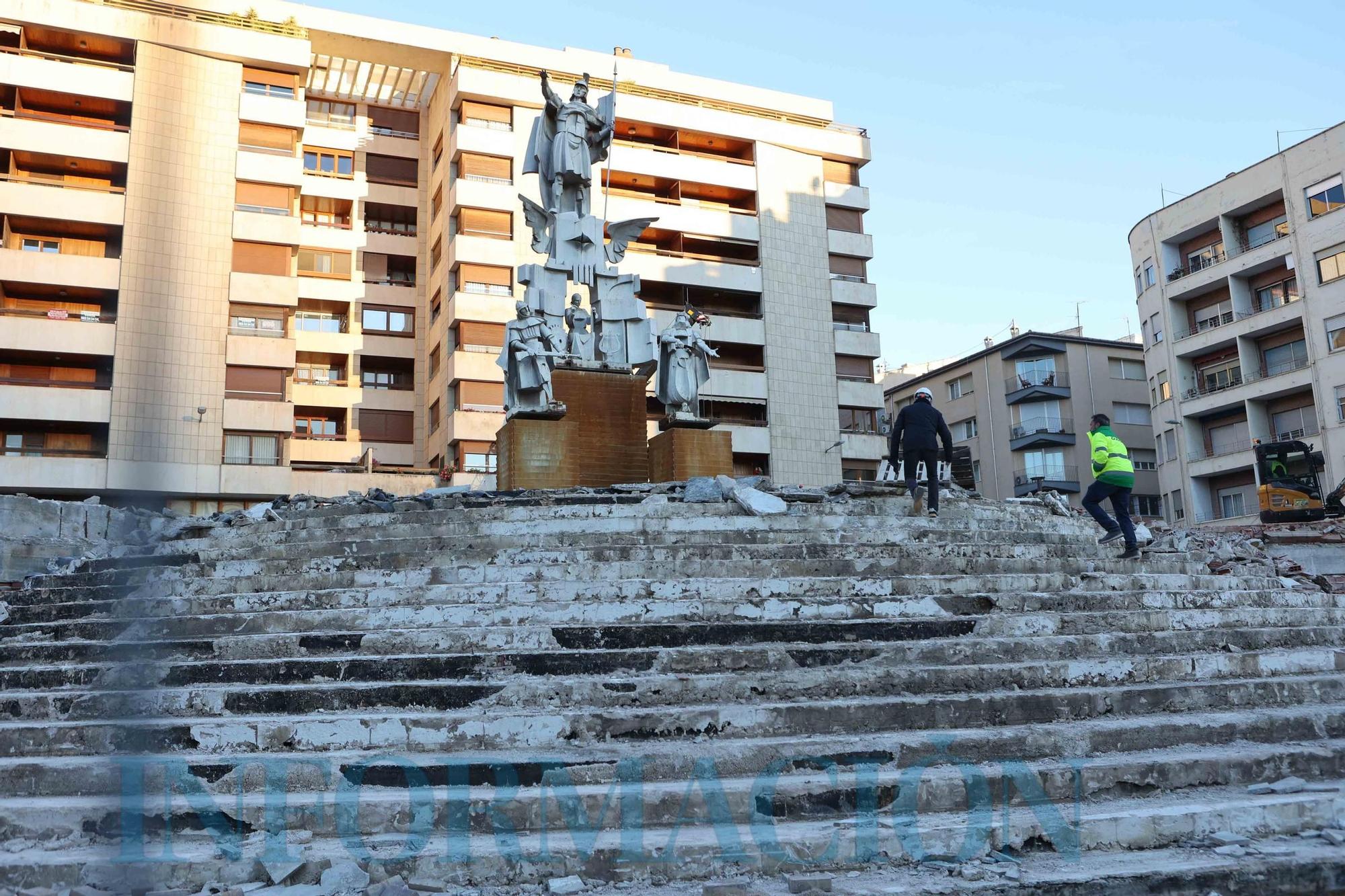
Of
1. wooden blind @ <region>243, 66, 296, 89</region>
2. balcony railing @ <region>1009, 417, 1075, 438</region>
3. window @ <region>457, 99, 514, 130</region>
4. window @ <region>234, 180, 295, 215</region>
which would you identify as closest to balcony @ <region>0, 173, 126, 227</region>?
window @ <region>234, 180, 295, 215</region>

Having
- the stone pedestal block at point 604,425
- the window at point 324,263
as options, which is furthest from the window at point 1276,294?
the window at point 324,263

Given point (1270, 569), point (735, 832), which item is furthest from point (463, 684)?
point (1270, 569)

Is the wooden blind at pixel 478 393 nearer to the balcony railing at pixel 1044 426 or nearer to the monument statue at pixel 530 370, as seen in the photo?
the monument statue at pixel 530 370

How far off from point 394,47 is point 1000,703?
37.0 m

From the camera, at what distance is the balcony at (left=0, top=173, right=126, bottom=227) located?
31.8 metres

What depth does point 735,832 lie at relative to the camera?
16.2 ft

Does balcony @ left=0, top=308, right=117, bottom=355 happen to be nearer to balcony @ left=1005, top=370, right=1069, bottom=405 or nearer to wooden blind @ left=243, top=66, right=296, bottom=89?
wooden blind @ left=243, top=66, right=296, bottom=89

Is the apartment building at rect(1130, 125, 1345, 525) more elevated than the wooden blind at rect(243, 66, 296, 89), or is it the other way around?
the wooden blind at rect(243, 66, 296, 89)

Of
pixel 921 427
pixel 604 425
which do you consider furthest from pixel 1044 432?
pixel 921 427

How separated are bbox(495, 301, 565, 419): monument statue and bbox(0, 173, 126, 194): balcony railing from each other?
71.8 feet

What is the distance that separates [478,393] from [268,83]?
1288 cm

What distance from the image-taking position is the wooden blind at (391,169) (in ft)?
133

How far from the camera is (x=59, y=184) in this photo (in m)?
32.8

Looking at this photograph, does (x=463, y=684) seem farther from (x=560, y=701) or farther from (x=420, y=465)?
(x=420, y=465)
